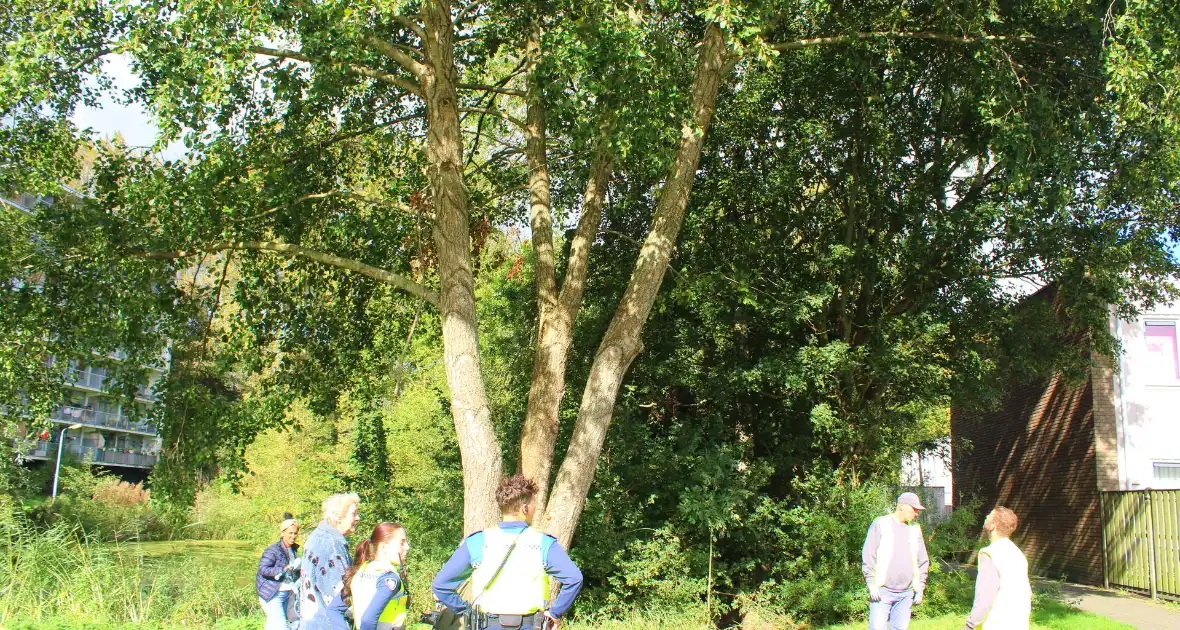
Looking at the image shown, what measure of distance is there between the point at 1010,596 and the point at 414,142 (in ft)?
36.0

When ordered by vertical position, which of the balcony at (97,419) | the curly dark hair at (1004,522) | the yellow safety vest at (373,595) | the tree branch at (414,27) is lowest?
the yellow safety vest at (373,595)

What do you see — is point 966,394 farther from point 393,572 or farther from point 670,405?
point 393,572

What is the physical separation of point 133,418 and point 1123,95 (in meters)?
12.9

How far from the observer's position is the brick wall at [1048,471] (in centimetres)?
1833

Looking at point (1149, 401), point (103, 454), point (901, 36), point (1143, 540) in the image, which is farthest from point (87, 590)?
point (103, 454)

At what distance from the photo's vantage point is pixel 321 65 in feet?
31.1

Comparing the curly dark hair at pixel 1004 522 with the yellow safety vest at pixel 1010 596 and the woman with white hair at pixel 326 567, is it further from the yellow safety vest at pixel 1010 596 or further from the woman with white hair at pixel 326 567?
the woman with white hair at pixel 326 567

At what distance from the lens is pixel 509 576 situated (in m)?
4.69

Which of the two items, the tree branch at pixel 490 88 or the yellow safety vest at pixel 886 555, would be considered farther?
the tree branch at pixel 490 88

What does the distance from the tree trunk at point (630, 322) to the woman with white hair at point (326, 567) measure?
4604mm

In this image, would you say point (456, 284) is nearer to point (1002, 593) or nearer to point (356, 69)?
point (356, 69)

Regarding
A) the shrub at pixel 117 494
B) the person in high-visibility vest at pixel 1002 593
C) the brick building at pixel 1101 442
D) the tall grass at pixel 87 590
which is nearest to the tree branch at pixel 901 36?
the brick building at pixel 1101 442

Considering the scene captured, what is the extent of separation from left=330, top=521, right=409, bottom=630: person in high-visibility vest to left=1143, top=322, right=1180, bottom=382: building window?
1834cm

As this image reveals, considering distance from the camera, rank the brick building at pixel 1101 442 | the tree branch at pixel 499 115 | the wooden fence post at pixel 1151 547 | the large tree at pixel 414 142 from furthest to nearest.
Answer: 1. the brick building at pixel 1101 442
2. the wooden fence post at pixel 1151 547
3. the tree branch at pixel 499 115
4. the large tree at pixel 414 142
